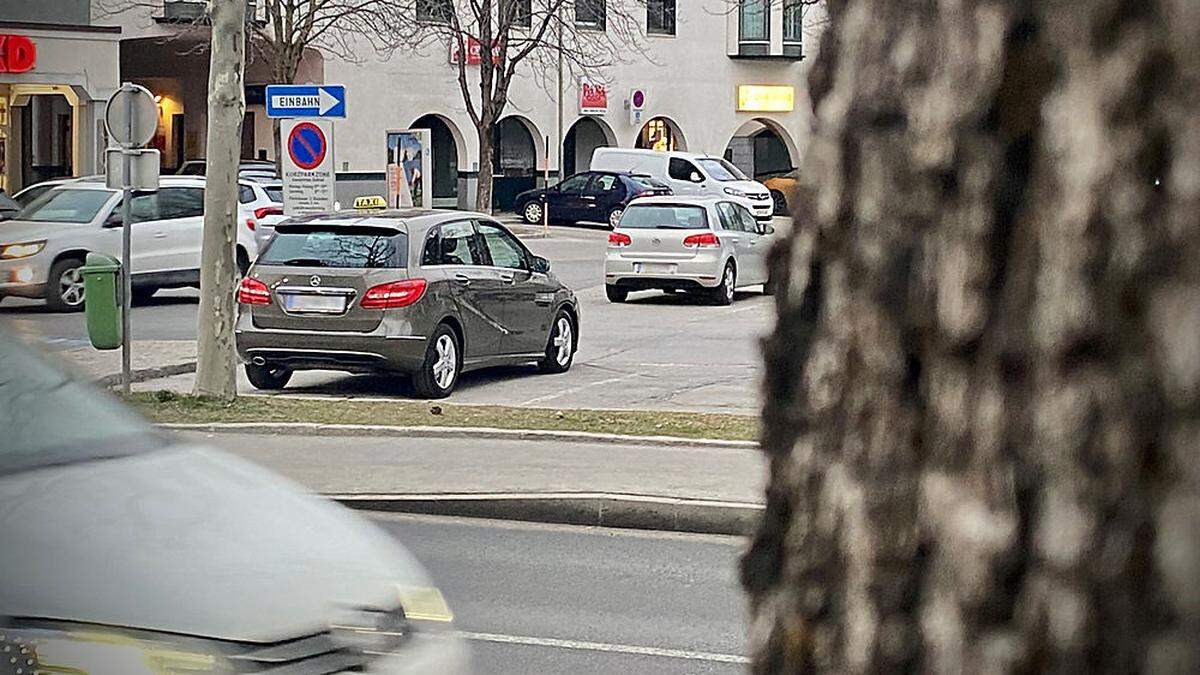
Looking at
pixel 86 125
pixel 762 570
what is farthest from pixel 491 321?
pixel 86 125

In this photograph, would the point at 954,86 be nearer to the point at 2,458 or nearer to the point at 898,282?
the point at 898,282

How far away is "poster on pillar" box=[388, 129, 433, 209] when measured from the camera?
37094mm

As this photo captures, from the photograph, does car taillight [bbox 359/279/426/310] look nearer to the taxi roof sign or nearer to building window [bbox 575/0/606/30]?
the taxi roof sign

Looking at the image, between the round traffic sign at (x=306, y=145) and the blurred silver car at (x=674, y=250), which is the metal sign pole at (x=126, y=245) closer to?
the round traffic sign at (x=306, y=145)

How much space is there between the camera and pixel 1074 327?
119cm

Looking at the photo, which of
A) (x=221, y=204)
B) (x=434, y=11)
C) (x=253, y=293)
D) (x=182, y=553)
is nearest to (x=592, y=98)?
(x=434, y=11)

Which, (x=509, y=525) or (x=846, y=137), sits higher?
(x=846, y=137)

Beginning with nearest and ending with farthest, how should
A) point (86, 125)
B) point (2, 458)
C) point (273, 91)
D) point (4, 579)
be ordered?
point (4, 579) < point (2, 458) < point (273, 91) < point (86, 125)

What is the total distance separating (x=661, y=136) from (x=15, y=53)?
2593 centimetres

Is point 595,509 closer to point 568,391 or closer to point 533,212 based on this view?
point 568,391

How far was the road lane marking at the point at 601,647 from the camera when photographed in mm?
6984

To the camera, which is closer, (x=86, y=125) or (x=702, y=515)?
(x=702, y=515)

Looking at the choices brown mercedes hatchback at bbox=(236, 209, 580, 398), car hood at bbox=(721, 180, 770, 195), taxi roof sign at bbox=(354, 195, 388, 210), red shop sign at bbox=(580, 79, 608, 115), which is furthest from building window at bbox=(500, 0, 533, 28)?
brown mercedes hatchback at bbox=(236, 209, 580, 398)

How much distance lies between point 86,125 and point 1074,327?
35.9m
